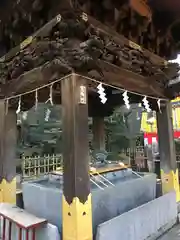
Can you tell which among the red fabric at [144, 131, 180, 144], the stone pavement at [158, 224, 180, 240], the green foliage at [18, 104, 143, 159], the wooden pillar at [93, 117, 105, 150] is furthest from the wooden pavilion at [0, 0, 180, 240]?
the red fabric at [144, 131, 180, 144]

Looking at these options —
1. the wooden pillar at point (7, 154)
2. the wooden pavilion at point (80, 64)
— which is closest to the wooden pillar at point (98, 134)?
the wooden pavilion at point (80, 64)

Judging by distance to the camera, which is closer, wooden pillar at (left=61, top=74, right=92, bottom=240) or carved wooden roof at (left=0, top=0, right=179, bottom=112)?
wooden pillar at (left=61, top=74, right=92, bottom=240)

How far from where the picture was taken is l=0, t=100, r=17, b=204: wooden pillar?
4.43m

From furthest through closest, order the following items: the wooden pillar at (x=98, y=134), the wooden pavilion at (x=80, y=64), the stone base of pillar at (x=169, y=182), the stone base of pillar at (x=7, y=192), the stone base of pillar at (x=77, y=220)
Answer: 1. the wooden pillar at (x=98, y=134)
2. the stone base of pillar at (x=169, y=182)
3. the stone base of pillar at (x=7, y=192)
4. the wooden pavilion at (x=80, y=64)
5. the stone base of pillar at (x=77, y=220)

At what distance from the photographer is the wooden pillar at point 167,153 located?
4809 mm

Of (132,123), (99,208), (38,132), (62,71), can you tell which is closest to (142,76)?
(62,71)

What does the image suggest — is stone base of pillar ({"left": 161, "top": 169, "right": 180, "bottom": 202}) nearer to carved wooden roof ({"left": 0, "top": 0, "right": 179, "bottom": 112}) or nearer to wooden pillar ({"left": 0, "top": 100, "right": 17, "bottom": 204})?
carved wooden roof ({"left": 0, "top": 0, "right": 179, "bottom": 112})

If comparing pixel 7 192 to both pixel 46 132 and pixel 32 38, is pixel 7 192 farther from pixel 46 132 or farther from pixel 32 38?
pixel 46 132

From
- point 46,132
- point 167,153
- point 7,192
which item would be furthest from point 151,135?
point 7,192

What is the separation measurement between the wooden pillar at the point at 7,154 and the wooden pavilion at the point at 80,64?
0.02 meters

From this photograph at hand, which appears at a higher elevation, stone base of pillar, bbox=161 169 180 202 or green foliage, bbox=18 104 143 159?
green foliage, bbox=18 104 143 159

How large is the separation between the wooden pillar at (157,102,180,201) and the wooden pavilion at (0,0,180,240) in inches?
0.9

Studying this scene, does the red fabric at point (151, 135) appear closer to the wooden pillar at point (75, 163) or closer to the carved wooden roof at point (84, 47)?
the carved wooden roof at point (84, 47)

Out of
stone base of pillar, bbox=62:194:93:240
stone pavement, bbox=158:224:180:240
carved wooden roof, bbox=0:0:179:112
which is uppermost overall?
carved wooden roof, bbox=0:0:179:112
